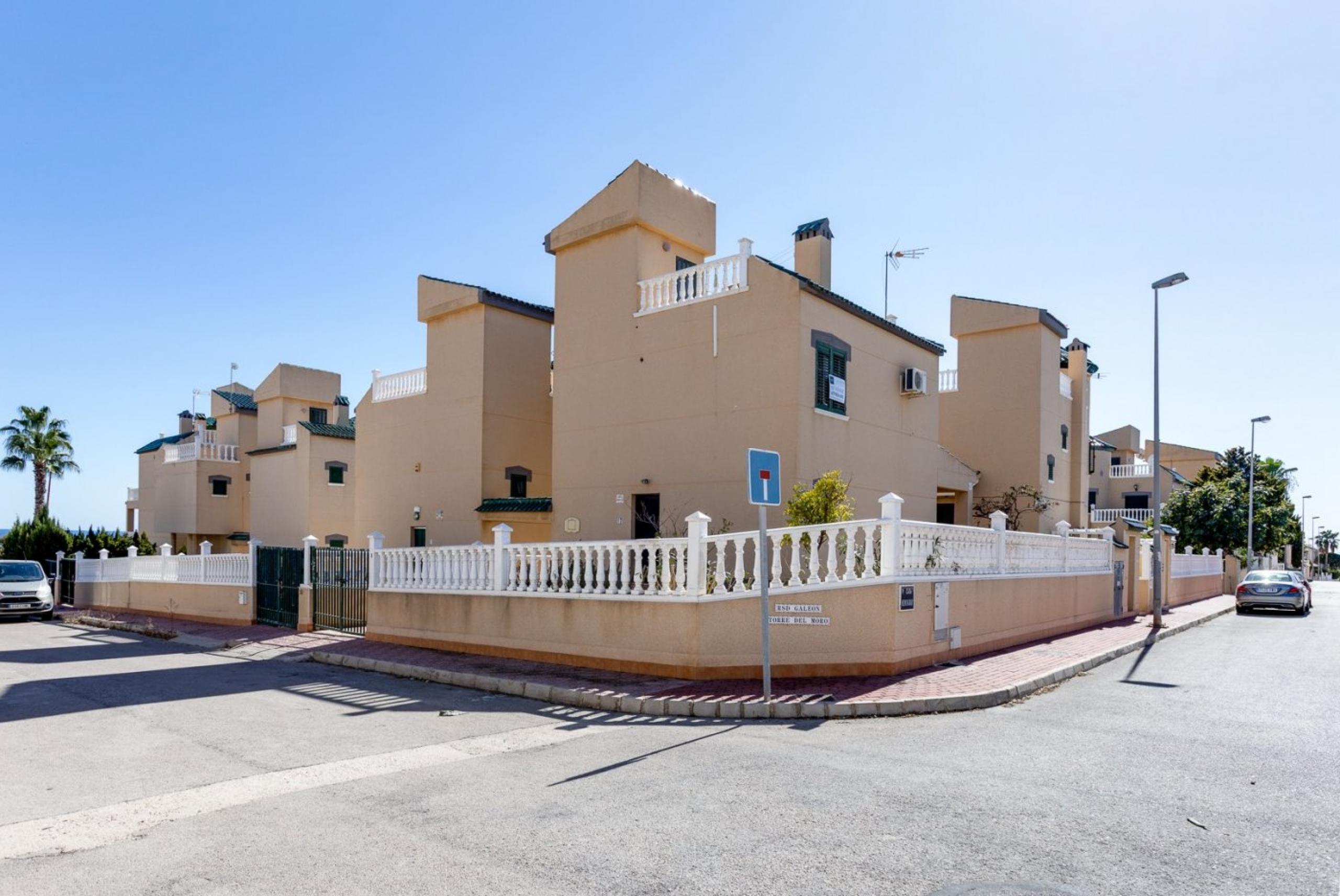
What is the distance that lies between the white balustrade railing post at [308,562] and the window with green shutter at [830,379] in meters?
11.4

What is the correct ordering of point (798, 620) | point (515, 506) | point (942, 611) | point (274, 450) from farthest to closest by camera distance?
1. point (274, 450)
2. point (515, 506)
3. point (942, 611)
4. point (798, 620)

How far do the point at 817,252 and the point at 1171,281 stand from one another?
8081 millimetres

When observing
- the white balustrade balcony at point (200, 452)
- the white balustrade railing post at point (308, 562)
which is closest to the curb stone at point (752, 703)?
the white balustrade railing post at point (308, 562)

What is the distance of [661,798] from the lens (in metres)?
5.95

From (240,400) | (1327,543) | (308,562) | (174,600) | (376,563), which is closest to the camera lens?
(376,563)

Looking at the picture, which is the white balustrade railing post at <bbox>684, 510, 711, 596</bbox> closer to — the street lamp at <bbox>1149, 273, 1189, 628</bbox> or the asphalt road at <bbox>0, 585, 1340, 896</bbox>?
the asphalt road at <bbox>0, 585, 1340, 896</bbox>

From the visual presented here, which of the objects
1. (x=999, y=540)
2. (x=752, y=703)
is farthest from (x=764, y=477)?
(x=999, y=540)

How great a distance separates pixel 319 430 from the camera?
31.8 metres

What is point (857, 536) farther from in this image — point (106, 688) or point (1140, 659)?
point (106, 688)

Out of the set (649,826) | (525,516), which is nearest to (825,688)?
(649,826)

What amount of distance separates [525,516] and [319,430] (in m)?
15.3

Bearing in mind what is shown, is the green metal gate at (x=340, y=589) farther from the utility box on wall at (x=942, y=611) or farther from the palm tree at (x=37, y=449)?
the palm tree at (x=37, y=449)

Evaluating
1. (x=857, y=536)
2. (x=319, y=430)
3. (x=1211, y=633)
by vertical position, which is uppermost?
(x=319, y=430)

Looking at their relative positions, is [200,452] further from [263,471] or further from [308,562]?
[308,562]
